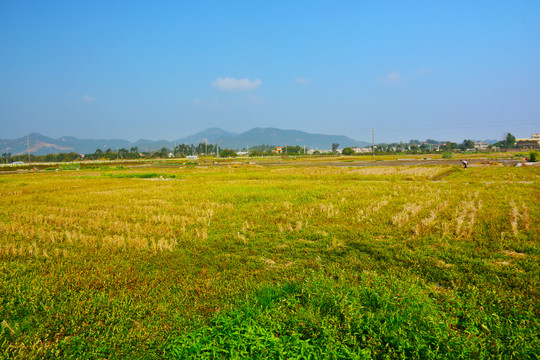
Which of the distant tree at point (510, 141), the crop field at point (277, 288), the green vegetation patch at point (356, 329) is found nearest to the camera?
the green vegetation patch at point (356, 329)

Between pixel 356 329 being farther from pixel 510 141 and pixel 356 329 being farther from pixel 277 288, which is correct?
pixel 510 141

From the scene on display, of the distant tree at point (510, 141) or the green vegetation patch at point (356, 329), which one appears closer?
the green vegetation patch at point (356, 329)

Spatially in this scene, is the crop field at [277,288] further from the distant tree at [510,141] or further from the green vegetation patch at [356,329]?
the distant tree at [510,141]

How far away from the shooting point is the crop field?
3.67m

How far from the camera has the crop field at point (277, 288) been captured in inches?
145

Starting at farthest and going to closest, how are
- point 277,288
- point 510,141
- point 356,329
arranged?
point 510,141, point 277,288, point 356,329

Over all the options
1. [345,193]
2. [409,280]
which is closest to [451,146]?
[345,193]

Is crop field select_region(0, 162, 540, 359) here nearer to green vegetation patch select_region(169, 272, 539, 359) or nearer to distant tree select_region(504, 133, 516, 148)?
green vegetation patch select_region(169, 272, 539, 359)

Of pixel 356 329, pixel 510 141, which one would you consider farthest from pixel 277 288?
pixel 510 141

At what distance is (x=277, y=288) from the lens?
5152 millimetres

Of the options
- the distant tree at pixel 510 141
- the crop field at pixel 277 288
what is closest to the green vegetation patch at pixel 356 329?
the crop field at pixel 277 288

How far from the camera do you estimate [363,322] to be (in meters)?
4.00

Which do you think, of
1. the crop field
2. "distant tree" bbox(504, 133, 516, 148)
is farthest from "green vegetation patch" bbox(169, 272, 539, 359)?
"distant tree" bbox(504, 133, 516, 148)

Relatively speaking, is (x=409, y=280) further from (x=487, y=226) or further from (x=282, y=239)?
(x=487, y=226)
